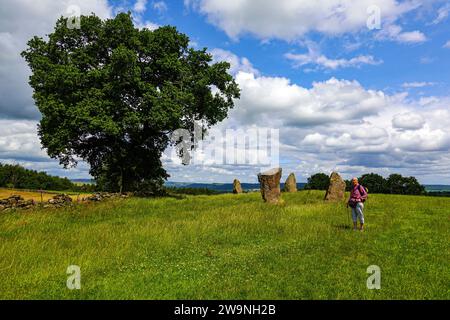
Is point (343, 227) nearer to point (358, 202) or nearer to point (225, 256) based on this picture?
point (358, 202)

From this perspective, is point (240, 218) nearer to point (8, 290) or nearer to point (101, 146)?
point (8, 290)

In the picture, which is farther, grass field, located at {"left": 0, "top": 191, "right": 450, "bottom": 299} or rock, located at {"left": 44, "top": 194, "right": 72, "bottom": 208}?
rock, located at {"left": 44, "top": 194, "right": 72, "bottom": 208}

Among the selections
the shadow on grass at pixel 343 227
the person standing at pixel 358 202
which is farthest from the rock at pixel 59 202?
the person standing at pixel 358 202

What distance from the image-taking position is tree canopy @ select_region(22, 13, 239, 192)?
3175 cm

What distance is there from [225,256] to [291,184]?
35.4 metres

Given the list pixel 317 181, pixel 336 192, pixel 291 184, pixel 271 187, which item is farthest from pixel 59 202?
pixel 317 181

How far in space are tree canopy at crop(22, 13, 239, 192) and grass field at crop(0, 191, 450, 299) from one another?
1137cm

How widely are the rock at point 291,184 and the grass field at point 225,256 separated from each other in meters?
24.1

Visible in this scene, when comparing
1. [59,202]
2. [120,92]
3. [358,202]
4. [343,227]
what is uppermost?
[120,92]

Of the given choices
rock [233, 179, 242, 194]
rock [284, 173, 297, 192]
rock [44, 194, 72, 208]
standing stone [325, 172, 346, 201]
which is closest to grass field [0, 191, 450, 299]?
rock [44, 194, 72, 208]

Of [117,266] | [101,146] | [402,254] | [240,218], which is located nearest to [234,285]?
[117,266]

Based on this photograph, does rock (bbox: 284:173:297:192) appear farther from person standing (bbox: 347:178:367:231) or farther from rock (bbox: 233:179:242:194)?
person standing (bbox: 347:178:367:231)

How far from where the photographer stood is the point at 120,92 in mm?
33781

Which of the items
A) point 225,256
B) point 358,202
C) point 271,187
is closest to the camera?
point 225,256
